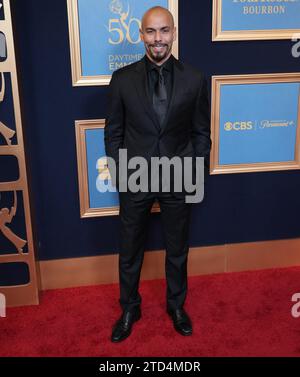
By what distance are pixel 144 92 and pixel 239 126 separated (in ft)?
2.80

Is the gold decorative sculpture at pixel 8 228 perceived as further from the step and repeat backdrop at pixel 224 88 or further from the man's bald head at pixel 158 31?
the man's bald head at pixel 158 31

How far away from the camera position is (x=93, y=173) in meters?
2.64

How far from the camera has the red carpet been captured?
222 centimetres

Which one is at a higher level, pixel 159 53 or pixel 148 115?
pixel 159 53

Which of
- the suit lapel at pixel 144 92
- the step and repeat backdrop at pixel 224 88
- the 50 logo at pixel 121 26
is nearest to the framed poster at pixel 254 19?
the step and repeat backdrop at pixel 224 88

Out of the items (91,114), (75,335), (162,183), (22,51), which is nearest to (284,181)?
(162,183)

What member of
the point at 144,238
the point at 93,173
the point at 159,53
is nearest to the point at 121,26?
Result: the point at 159,53

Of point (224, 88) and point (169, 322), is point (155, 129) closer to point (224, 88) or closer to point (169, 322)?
point (224, 88)

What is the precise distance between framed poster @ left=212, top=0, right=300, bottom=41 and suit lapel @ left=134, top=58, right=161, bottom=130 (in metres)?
0.66

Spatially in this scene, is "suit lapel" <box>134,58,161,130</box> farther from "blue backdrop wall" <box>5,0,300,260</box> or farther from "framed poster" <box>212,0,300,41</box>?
"framed poster" <box>212,0,300,41</box>

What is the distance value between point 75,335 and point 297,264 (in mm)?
1563

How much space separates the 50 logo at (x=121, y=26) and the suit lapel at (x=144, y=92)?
463mm

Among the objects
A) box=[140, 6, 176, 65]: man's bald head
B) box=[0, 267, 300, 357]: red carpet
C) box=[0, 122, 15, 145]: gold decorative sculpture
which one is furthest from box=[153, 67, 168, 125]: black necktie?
box=[0, 267, 300, 357]: red carpet

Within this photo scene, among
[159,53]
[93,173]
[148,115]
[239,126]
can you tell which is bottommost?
[93,173]
